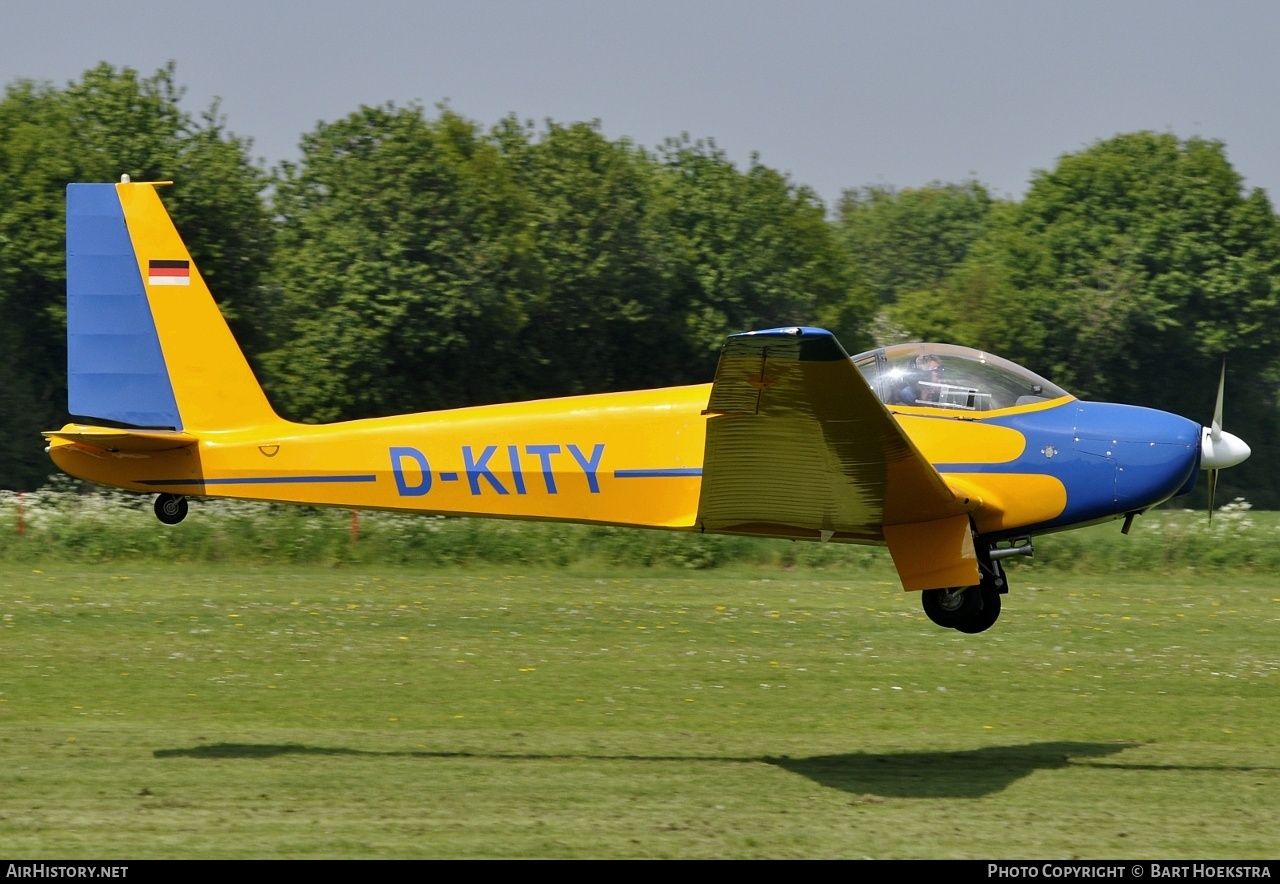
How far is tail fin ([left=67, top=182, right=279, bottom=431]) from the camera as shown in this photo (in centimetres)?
937

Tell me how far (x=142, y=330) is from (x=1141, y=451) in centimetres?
664

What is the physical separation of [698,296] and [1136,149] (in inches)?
687

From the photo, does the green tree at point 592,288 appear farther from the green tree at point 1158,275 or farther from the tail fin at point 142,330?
the tail fin at point 142,330

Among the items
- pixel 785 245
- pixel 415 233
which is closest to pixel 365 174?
pixel 415 233

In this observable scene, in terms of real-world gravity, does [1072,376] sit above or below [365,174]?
below

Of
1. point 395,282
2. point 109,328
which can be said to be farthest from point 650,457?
point 395,282

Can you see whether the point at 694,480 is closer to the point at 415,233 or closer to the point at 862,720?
the point at 862,720

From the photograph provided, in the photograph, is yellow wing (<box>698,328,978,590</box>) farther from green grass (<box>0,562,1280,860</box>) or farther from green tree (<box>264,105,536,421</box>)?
green tree (<box>264,105,536,421</box>)

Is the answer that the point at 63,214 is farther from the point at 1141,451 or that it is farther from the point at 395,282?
the point at 1141,451

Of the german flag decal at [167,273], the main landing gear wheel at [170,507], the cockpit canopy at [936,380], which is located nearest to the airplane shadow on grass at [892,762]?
the main landing gear wheel at [170,507]

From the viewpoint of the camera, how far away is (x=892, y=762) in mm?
9312

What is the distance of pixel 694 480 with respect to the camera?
8852 millimetres

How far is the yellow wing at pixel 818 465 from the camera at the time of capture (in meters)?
7.18

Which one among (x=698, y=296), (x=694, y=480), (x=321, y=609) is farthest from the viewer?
(x=698, y=296)
